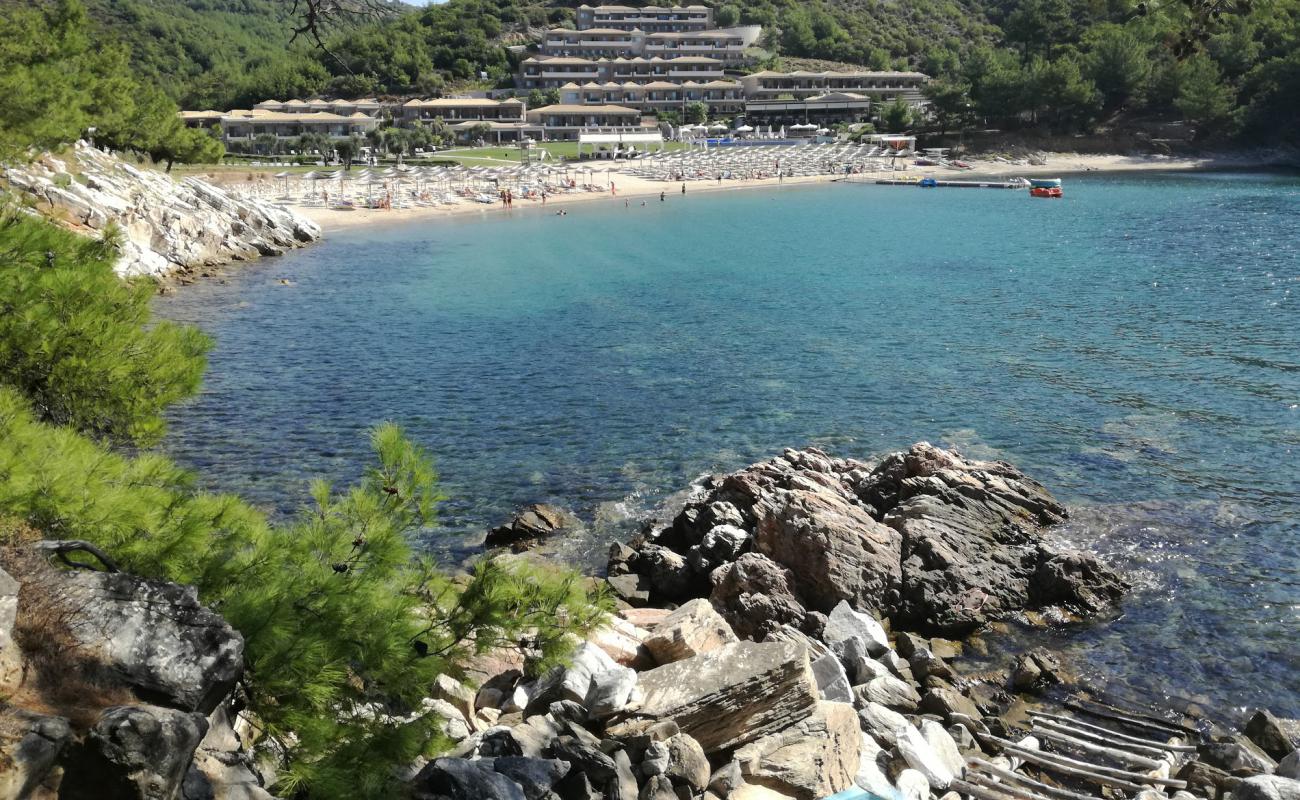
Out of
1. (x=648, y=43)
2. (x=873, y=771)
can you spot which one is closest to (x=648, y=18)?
(x=648, y=43)

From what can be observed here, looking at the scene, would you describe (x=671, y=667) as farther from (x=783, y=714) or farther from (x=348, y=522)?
(x=348, y=522)

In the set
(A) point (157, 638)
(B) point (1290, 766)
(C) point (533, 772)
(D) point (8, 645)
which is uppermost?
(D) point (8, 645)

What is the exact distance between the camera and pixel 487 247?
174 feet

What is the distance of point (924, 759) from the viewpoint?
8.99m

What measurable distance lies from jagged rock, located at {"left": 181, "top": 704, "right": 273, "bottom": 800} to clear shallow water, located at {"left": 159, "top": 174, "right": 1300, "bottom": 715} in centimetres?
279

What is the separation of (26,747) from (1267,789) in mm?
9424

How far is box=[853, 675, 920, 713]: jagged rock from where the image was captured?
1066 cm

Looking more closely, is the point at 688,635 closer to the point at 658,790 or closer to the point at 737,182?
the point at 658,790

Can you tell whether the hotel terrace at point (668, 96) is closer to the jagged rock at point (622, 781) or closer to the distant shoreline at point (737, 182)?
the distant shoreline at point (737, 182)

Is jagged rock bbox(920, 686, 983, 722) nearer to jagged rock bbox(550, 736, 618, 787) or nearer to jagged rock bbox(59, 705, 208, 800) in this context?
jagged rock bbox(550, 736, 618, 787)

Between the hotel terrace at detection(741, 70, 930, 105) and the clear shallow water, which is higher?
the hotel terrace at detection(741, 70, 930, 105)

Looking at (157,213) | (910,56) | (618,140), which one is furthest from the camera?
(910,56)

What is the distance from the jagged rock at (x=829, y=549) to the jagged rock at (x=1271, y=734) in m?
4.60

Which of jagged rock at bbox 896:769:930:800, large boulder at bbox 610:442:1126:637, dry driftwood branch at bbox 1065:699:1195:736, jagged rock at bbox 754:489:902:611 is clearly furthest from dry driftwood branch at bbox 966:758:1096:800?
jagged rock at bbox 754:489:902:611
